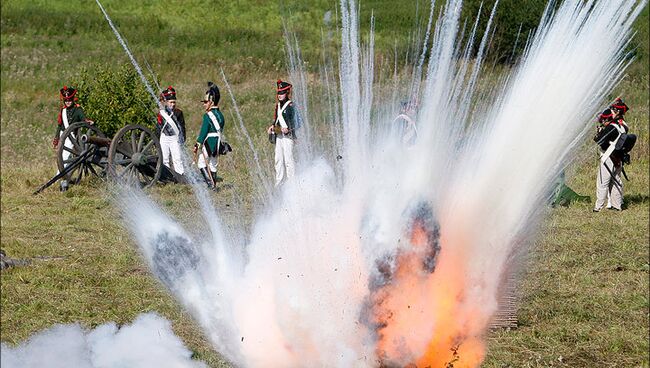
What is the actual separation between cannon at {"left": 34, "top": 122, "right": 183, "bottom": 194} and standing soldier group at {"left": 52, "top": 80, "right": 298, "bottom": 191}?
0.16m

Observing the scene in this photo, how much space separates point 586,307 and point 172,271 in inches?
183

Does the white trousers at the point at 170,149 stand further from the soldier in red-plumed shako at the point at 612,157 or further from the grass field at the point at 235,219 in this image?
the soldier in red-plumed shako at the point at 612,157

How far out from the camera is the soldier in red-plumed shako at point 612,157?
49.9 ft

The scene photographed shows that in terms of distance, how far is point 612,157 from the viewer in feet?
50.7

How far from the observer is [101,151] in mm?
16000

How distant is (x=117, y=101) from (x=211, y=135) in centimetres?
298

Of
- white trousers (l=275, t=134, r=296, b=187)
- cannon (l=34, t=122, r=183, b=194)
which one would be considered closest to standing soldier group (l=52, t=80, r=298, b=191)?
white trousers (l=275, t=134, r=296, b=187)

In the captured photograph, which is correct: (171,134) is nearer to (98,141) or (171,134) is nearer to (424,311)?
(98,141)

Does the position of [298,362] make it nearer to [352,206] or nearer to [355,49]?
[352,206]

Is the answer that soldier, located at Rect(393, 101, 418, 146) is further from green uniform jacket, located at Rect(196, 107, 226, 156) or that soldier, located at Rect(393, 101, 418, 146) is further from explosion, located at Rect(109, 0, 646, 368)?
green uniform jacket, located at Rect(196, 107, 226, 156)

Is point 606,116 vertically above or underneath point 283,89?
underneath

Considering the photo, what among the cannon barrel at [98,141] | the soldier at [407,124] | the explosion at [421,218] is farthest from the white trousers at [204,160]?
the explosion at [421,218]

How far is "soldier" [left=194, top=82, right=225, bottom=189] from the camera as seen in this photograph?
15.9 metres

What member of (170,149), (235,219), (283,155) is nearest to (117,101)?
(170,149)
